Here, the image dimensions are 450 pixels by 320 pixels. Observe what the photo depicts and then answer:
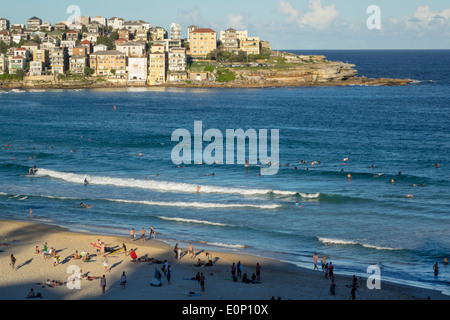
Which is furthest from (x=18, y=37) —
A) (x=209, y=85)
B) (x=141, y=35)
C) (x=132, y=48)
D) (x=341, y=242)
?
(x=341, y=242)

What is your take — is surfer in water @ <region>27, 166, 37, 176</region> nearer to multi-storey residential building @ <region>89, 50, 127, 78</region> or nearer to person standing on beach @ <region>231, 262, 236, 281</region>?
person standing on beach @ <region>231, 262, 236, 281</region>

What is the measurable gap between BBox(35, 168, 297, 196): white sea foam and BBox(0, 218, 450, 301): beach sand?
12.2 m

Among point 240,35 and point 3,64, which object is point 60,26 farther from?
point 240,35

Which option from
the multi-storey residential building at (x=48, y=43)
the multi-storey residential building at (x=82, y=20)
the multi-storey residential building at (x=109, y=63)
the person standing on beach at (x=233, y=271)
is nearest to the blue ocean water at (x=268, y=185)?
the person standing on beach at (x=233, y=271)

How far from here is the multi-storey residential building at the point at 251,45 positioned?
169 metres

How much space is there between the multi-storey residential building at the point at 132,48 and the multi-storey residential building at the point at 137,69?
6.27m

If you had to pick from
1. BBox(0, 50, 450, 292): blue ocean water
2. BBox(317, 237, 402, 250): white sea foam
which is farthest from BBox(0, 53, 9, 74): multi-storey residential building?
BBox(317, 237, 402, 250): white sea foam

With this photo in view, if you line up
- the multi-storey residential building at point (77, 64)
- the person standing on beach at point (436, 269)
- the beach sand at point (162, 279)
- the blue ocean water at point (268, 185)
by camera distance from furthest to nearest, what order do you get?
the multi-storey residential building at point (77, 64) < the blue ocean water at point (268, 185) < the person standing on beach at point (436, 269) < the beach sand at point (162, 279)

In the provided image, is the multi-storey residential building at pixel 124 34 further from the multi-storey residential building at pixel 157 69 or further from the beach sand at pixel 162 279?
the beach sand at pixel 162 279

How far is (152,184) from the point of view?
45.7 m

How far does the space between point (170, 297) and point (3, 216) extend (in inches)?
744

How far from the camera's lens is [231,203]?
39906mm

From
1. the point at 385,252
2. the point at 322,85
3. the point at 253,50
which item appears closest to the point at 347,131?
the point at 385,252
